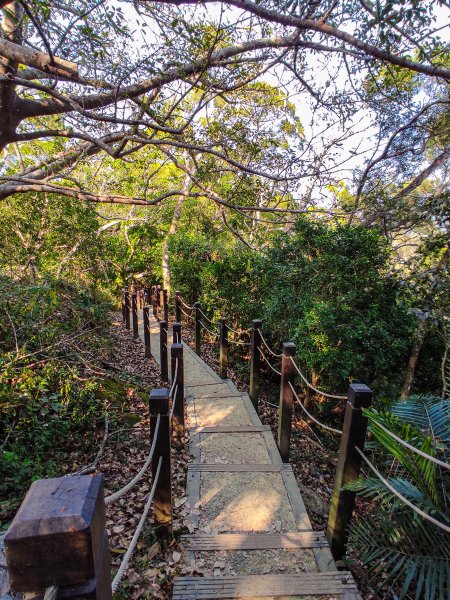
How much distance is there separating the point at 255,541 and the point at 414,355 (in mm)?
3795

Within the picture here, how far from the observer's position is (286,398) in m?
3.60

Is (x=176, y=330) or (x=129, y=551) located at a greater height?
(x=176, y=330)

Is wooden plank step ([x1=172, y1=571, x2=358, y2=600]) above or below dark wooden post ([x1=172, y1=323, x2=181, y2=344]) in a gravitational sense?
below

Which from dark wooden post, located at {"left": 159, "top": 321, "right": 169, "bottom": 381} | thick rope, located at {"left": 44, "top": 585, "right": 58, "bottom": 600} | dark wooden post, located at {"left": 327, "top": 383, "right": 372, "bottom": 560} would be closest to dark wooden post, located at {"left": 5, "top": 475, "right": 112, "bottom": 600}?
thick rope, located at {"left": 44, "top": 585, "right": 58, "bottom": 600}

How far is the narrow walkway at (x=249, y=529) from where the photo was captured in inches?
86.4

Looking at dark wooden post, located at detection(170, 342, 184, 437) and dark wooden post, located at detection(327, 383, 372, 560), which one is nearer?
dark wooden post, located at detection(327, 383, 372, 560)

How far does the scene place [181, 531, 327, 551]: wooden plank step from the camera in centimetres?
253

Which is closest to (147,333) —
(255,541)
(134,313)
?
(134,313)

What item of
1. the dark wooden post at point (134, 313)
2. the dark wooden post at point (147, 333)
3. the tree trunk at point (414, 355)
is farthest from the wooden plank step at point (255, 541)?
the dark wooden post at point (134, 313)

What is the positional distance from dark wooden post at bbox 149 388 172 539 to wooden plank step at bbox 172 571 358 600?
39cm

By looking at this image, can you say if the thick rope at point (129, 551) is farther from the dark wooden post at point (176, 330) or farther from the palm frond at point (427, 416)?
the dark wooden post at point (176, 330)

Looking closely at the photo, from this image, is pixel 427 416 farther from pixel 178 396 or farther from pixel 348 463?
pixel 178 396

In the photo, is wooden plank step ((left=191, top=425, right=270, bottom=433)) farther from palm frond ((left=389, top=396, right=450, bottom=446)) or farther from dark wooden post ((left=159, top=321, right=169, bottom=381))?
dark wooden post ((left=159, top=321, right=169, bottom=381))

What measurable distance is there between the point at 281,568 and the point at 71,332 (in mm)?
3863
